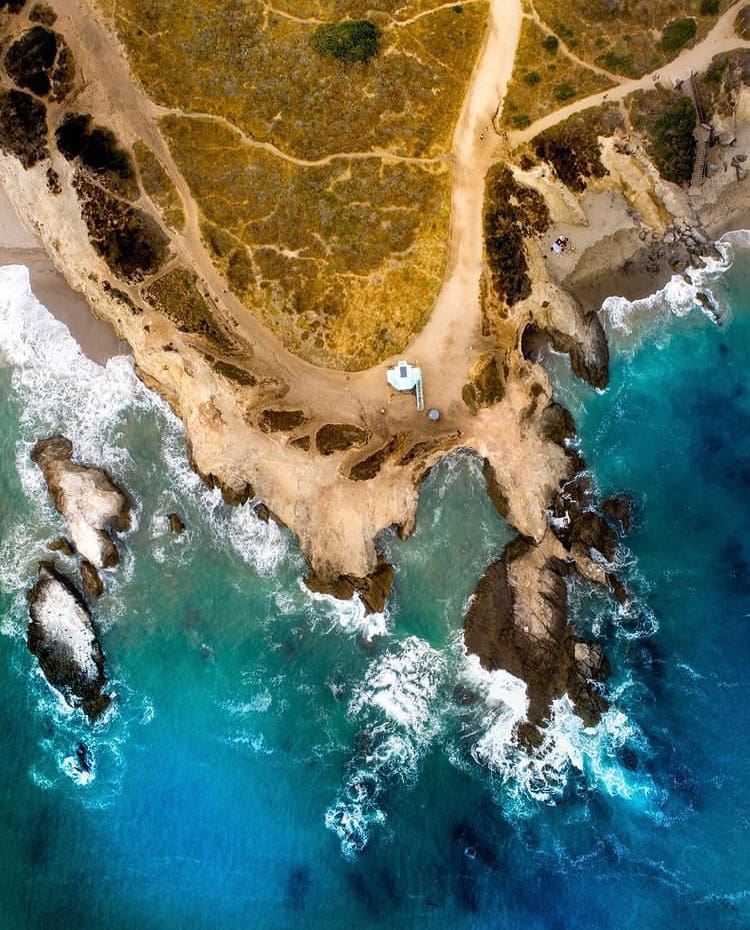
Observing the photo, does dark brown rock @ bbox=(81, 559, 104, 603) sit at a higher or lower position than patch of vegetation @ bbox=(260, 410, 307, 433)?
lower

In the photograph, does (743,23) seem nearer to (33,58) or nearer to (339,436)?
(339,436)

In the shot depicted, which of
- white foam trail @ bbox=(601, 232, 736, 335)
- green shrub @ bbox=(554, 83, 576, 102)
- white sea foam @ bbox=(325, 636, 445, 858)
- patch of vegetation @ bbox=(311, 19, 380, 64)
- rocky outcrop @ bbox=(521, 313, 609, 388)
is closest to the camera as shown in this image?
patch of vegetation @ bbox=(311, 19, 380, 64)

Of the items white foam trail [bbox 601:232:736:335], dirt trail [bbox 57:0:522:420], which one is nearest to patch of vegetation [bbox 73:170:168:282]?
dirt trail [bbox 57:0:522:420]

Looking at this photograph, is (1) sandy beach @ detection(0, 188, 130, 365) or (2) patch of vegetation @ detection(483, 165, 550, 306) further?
(1) sandy beach @ detection(0, 188, 130, 365)

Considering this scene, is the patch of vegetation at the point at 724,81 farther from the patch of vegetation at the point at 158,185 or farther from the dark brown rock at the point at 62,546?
the dark brown rock at the point at 62,546

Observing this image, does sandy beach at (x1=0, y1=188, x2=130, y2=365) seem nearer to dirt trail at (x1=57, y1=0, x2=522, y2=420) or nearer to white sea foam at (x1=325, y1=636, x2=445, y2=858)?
dirt trail at (x1=57, y1=0, x2=522, y2=420)

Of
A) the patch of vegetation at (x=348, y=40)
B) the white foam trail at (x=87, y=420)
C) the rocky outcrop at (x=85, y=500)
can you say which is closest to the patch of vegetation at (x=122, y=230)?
the white foam trail at (x=87, y=420)
